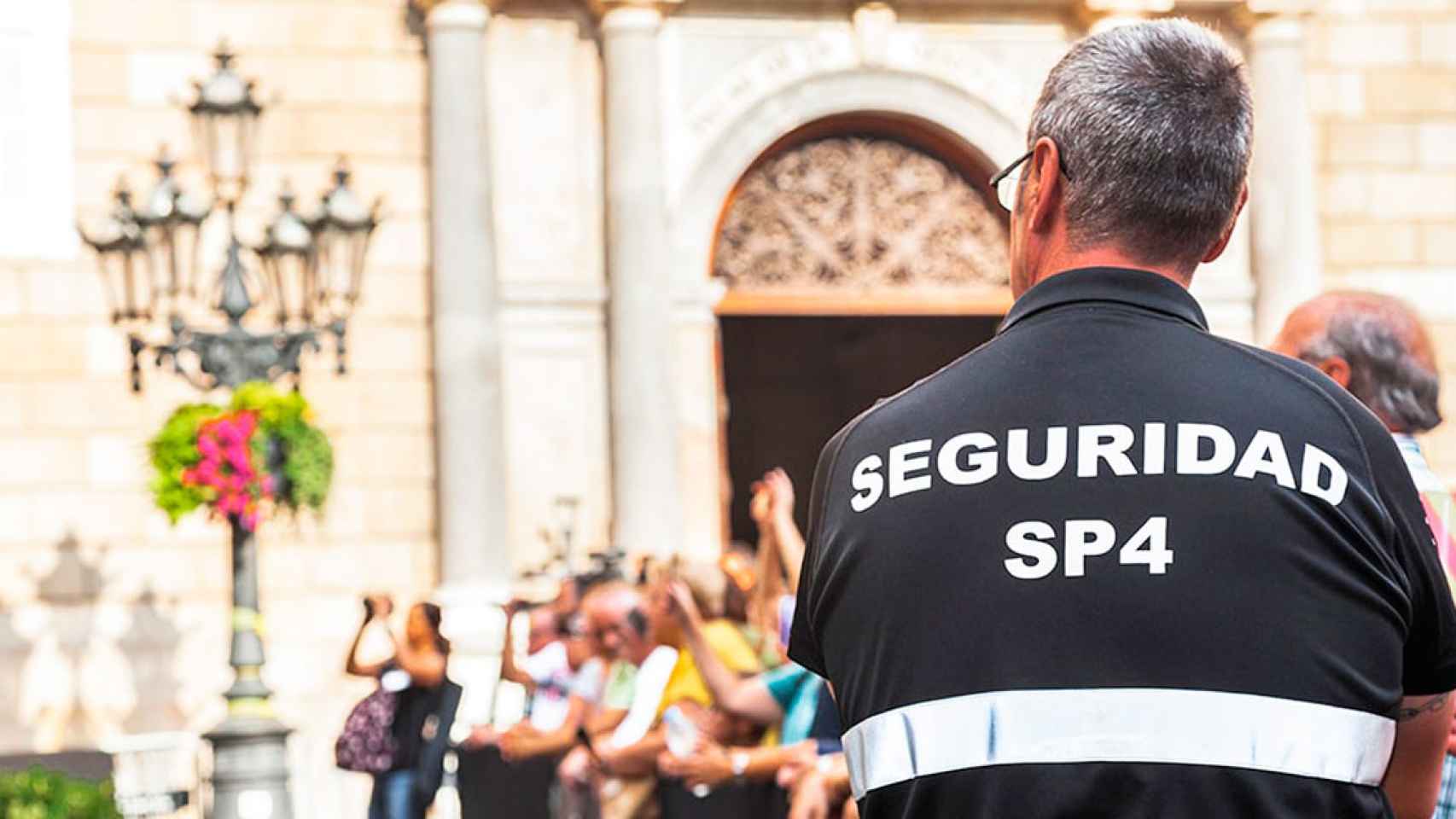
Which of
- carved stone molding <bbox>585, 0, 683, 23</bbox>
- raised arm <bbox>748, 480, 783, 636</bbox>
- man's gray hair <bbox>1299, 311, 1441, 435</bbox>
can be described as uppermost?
carved stone molding <bbox>585, 0, 683, 23</bbox>

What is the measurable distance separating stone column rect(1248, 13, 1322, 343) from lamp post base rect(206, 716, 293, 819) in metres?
7.88

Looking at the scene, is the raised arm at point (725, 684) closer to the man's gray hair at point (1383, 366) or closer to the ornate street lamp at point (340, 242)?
the man's gray hair at point (1383, 366)

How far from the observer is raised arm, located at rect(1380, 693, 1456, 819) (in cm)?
256

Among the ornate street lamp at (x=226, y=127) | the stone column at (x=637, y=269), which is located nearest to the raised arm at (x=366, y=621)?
the ornate street lamp at (x=226, y=127)

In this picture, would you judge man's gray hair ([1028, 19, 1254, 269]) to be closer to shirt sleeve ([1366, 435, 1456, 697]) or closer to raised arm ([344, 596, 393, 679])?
shirt sleeve ([1366, 435, 1456, 697])

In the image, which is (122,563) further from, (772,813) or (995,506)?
(995,506)

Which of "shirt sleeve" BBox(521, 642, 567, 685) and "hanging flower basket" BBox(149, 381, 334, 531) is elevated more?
"hanging flower basket" BBox(149, 381, 334, 531)

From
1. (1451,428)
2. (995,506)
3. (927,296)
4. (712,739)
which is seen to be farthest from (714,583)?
(1451,428)

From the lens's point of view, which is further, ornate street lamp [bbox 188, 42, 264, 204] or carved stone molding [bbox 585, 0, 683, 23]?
carved stone molding [bbox 585, 0, 683, 23]

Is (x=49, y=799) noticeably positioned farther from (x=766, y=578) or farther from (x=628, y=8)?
(x=628, y=8)

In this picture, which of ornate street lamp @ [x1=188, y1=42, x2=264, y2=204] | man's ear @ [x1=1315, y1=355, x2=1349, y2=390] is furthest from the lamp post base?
man's ear @ [x1=1315, y1=355, x2=1349, y2=390]

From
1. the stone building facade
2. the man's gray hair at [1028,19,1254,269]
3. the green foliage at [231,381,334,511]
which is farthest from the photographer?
the stone building facade

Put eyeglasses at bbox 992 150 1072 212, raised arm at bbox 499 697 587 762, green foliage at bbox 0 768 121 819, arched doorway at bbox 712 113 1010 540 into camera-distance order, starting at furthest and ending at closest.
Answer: arched doorway at bbox 712 113 1010 540
raised arm at bbox 499 697 587 762
green foliage at bbox 0 768 121 819
eyeglasses at bbox 992 150 1072 212

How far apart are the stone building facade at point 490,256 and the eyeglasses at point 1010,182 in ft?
42.8
